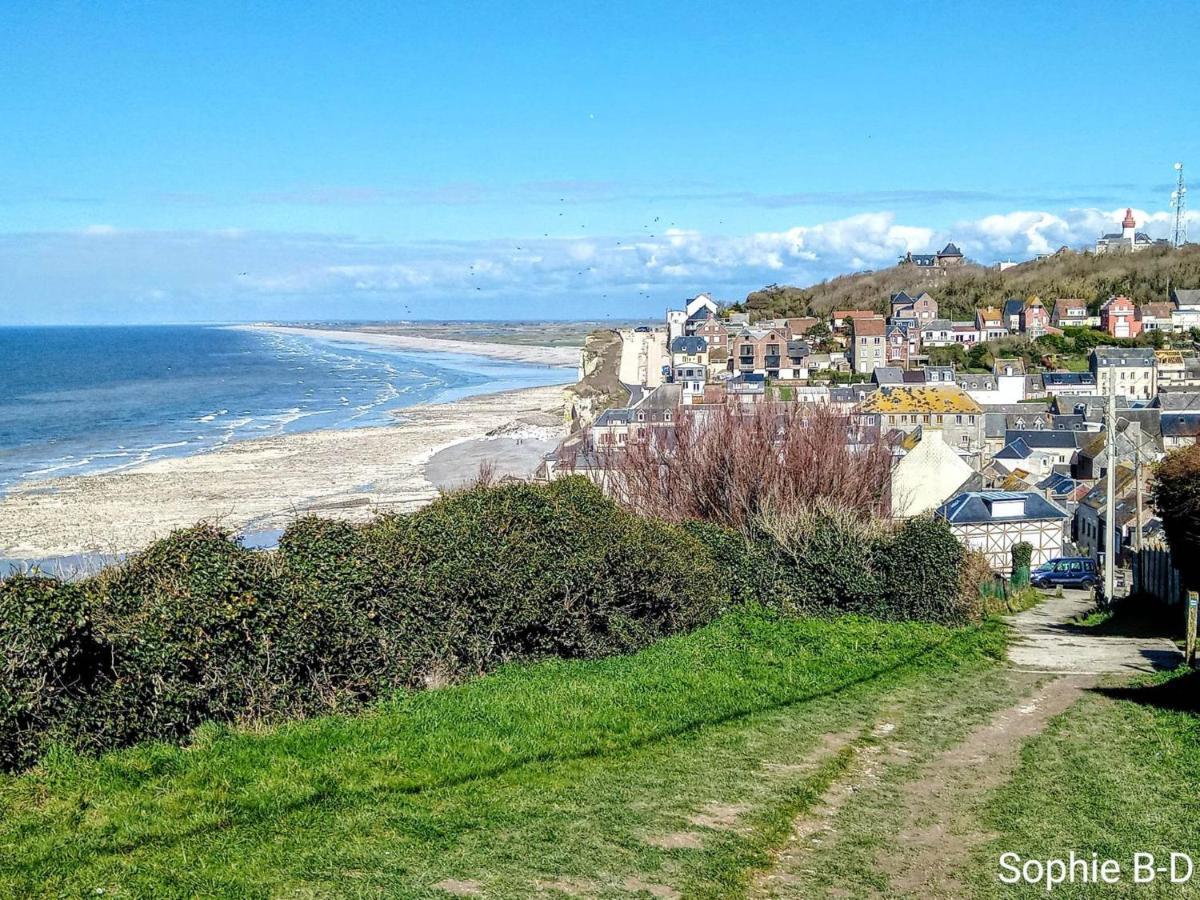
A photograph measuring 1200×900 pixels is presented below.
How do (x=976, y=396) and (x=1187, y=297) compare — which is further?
(x=1187, y=297)

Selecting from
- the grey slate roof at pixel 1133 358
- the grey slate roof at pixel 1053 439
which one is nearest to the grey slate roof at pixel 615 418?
the grey slate roof at pixel 1053 439

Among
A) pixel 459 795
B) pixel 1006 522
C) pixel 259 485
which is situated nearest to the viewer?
pixel 459 795

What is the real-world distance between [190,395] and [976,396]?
6407 centimetres

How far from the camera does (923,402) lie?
192 ft

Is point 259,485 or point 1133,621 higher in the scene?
point 1133,621

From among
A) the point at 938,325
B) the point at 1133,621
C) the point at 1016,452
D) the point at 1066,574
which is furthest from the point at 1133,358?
the point at 1133,621

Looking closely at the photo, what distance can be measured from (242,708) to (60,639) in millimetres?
1680

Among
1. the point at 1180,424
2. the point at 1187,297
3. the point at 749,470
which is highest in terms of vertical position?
the point at 1187,297

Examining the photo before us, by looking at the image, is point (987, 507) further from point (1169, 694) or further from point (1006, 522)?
point (1169, 694)

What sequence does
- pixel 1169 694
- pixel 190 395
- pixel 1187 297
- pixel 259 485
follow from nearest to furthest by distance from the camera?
pixel 1169 694 → pixel 259 485 → pixel 190 395 → pixel 1187 297

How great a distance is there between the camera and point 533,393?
97500mm

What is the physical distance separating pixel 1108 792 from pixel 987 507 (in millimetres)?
26872

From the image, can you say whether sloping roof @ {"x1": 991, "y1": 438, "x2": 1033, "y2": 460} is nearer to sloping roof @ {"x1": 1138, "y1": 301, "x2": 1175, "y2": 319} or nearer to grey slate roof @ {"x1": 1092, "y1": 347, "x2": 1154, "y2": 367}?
grey slate roof @ {"x1": 1092, "y1": 347, "x2": 1154, "y2": 367}

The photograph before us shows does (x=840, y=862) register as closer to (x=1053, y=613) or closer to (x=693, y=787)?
(x=693, y=787)
